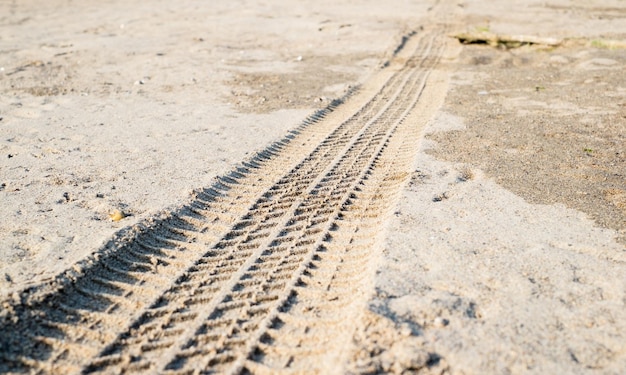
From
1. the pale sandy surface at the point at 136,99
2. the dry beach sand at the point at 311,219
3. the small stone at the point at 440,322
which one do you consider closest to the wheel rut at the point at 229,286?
the dry beach sand at the point at 311,219

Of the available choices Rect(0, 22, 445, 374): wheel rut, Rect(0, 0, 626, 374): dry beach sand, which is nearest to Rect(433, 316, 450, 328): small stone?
Rect(0, 0, 626, 374): dry beach sand

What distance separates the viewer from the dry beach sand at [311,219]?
9.36 ft

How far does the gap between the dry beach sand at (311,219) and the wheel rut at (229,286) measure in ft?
0.04

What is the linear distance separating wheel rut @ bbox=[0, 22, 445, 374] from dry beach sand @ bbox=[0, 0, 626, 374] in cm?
1

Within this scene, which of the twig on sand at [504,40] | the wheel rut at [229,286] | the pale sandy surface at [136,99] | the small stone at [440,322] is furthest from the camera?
the twig on sand at [504,40]

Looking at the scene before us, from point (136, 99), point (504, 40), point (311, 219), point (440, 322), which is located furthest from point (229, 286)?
point (504, 40)

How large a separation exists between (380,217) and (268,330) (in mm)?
1639

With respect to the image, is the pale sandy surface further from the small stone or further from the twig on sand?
the small stone

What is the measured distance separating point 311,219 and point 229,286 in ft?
3.60

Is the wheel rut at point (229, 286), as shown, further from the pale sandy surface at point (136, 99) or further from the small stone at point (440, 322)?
the small stone at point (440, 322)

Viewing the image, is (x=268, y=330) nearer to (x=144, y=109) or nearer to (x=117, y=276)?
(x=117, y=276)

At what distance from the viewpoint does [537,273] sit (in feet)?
11.4

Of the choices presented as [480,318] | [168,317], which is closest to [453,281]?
[480,318]

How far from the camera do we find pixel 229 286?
11.0 ft
